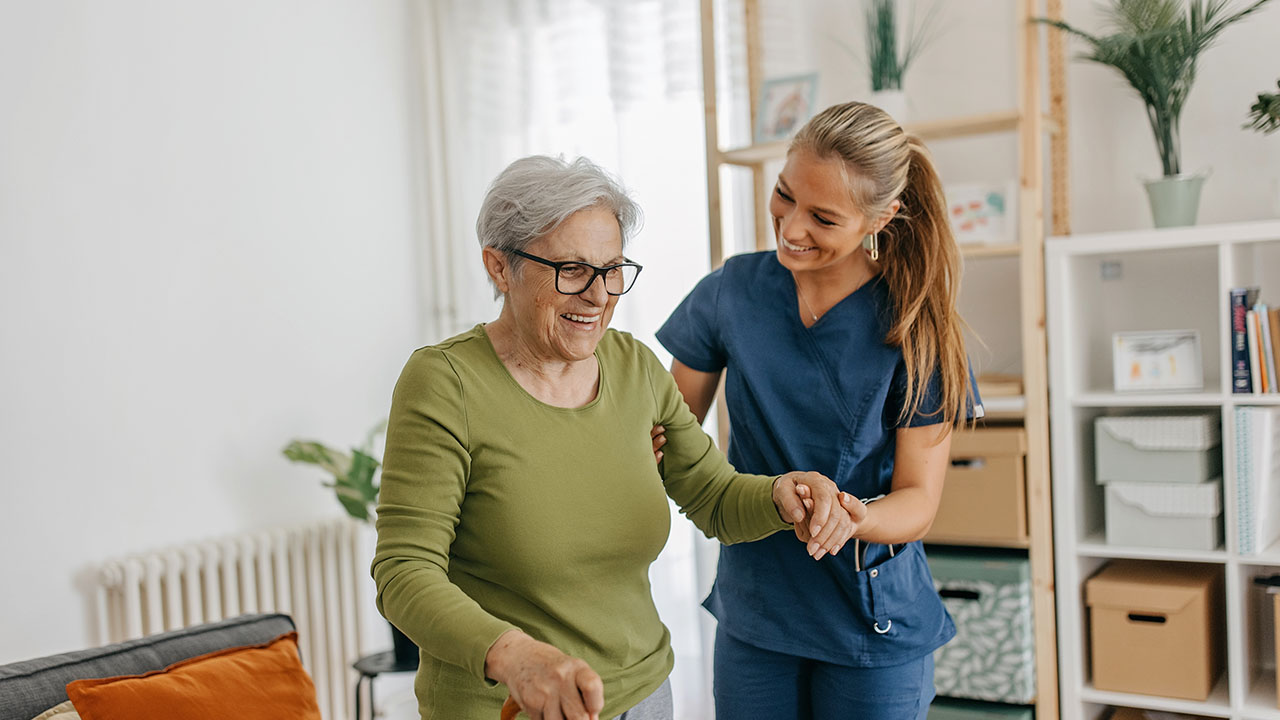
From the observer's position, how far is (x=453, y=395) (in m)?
1.25

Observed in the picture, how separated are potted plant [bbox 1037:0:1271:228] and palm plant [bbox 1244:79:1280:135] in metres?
0.16

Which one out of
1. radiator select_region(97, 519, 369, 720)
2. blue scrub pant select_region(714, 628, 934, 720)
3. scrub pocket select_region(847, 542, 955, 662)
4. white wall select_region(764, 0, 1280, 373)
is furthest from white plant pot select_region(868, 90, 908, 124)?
radiator select_region(97, 519, 369, 720)

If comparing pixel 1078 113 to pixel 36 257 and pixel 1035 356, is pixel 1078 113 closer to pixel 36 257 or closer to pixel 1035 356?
pixel 1035 356

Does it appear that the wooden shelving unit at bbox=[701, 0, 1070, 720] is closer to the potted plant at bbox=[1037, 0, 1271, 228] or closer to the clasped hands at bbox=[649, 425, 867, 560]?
the potted plant at bbox=[1037, 0, 1271, 228]

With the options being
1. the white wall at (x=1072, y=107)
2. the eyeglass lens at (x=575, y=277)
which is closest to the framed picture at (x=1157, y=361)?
the white wall at (x=1072, y=107)

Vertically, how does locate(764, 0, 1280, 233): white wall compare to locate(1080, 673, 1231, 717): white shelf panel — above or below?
above

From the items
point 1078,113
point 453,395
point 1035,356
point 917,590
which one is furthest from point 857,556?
point 1078,113

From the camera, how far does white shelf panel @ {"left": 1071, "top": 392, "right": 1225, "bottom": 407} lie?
249cm

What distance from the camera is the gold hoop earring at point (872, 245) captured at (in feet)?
5.73

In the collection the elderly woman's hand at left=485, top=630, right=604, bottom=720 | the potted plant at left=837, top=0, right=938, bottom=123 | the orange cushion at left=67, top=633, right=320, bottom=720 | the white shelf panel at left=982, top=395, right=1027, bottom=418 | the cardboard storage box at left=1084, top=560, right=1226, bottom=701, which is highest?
the potted plant at left=837, top=0, right=938, bottom=123

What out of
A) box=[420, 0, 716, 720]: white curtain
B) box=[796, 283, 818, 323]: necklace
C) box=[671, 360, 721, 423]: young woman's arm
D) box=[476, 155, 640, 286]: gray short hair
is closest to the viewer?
box=[476, 155, 640, 286]: gray short hair

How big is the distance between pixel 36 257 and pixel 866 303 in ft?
6.61

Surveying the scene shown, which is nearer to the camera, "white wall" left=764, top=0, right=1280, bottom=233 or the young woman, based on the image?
the young woman

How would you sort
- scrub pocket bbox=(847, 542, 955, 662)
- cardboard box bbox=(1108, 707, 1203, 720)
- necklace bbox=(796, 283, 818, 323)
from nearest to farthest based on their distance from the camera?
scrub pocket bbox=(847, 542, 955, 662) < necklace bbox=(796, 283, 818, 323) < cardboard box bbox=(1108, 707, 1203, 720)
